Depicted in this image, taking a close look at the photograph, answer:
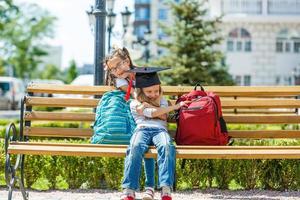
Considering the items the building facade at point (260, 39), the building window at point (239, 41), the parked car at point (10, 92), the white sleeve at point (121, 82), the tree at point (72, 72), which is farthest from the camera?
the tree at point (72, 72)

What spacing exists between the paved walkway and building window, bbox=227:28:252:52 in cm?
3534

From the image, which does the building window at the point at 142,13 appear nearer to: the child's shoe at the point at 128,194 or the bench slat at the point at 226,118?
the bench slat at the point at 226,118

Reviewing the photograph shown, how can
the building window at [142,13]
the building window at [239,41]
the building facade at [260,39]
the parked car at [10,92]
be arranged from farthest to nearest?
1. the building window at [142,13]
2. the building window at [239,41]
3. the building facade at [260,39]
4. the parked car at [10,92]

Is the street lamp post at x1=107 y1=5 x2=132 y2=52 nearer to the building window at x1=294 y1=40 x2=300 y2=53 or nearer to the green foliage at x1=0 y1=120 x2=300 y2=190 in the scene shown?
the green foliage at x1=0 y1=120 x2=300 y2=190

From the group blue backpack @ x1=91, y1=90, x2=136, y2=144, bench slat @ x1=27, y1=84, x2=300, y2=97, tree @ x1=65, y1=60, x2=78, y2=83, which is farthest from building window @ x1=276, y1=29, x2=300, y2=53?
tree @ x1=65, y1=60, x2=78, y2=83

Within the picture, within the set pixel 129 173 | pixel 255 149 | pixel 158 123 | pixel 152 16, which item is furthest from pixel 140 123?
pixel 152 16

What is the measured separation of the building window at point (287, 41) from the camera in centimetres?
4244

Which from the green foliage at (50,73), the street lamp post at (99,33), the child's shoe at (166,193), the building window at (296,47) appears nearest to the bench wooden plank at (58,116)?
the child's shoe at (166,193)

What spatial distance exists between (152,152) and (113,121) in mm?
788

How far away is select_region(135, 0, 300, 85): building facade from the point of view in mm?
41281

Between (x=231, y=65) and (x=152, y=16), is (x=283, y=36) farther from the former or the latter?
(x=152, y=16)

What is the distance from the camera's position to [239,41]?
138 feet

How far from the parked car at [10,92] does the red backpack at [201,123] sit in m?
33.7

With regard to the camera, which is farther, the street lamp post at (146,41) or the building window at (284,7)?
the building window at (284,7)
